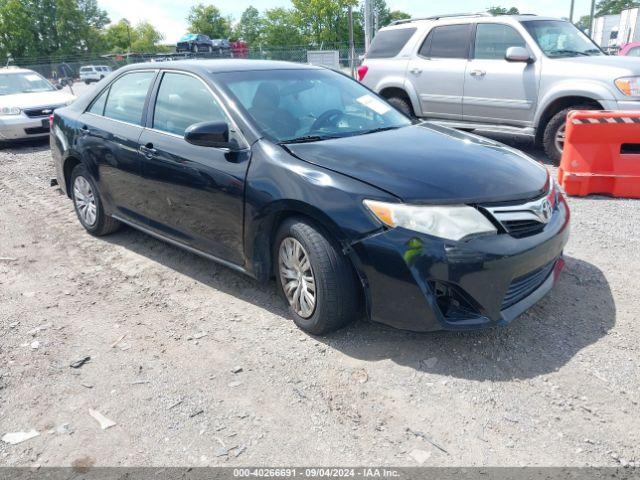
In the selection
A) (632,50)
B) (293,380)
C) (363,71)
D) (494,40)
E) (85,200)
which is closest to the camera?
(293,380)

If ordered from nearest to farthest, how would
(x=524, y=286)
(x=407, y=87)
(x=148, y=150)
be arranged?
(x=524, y=286), (x=148, y=150), (x=407, y=87)

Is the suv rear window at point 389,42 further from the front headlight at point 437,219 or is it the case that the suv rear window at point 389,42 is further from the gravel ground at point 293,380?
the front headlight at point 437,219

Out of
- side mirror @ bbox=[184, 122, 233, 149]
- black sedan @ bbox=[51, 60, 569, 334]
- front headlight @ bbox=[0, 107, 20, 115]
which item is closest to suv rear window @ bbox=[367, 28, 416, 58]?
black sedan @ bbox=[51, 60, 569, 334]

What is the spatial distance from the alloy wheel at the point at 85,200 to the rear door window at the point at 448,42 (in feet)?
18.4

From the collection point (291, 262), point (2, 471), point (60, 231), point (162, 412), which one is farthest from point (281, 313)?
point (60, 231)

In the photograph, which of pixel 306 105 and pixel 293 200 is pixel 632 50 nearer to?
pixel 306 105

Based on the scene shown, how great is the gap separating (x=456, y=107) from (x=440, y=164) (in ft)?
17.6

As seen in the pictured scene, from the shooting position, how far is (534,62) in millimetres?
7246

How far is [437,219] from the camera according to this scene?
2816mm

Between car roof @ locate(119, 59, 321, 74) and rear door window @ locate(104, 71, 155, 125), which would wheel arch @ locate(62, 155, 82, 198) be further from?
car roof @ locate(119, 59, 321, 74)

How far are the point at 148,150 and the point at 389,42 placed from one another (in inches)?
237

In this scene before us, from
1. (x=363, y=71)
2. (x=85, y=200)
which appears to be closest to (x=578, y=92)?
(x=363, y=71)

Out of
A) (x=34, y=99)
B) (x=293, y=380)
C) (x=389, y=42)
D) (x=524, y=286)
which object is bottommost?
(x=293, y=380)

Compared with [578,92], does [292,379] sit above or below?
below
